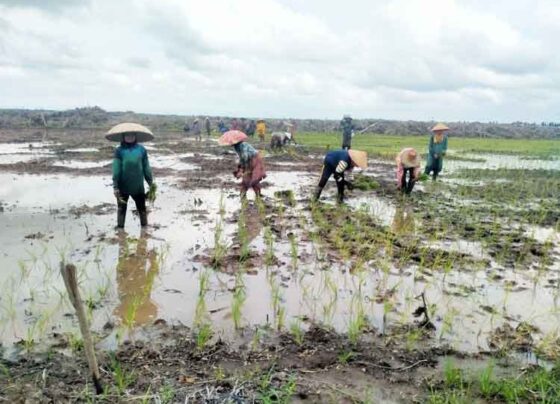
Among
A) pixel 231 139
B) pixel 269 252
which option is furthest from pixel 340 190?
pixel 269 252

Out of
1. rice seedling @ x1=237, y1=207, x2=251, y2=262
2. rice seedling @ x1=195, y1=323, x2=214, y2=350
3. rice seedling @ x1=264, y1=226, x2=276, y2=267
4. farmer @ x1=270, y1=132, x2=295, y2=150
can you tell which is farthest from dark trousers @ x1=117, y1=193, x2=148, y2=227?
farmer @ x1=270, y1=132, x2=295, y2=150

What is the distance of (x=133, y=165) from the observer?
6.26 meters

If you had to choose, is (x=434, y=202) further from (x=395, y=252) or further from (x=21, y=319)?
(x=21, y=319)

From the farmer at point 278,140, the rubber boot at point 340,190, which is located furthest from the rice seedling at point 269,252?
the farmer at point 278,140

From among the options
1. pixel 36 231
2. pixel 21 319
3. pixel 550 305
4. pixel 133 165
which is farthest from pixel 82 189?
pixel 550 305

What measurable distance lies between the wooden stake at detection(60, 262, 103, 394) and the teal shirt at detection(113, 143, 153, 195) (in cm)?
386

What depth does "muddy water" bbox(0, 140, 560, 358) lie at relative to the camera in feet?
13.0

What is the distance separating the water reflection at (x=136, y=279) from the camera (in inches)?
157

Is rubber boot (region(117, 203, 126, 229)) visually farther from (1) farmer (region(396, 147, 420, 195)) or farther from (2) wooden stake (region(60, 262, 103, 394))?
(1) farmer (region(396, 147, 420, 195))

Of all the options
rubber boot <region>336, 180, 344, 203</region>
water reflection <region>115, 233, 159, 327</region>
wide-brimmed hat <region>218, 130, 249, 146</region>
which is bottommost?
water reflection <region>115, 233, 159, 327</region>

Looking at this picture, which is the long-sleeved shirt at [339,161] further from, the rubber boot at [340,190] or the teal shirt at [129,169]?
the teal shirt at [129,169]

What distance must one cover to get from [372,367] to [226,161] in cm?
1293

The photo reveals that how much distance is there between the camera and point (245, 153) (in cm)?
774

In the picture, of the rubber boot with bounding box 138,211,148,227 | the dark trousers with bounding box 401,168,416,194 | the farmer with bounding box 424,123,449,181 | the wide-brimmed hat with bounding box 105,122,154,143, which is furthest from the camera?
the farmer with bounding box 424,123,449,181
